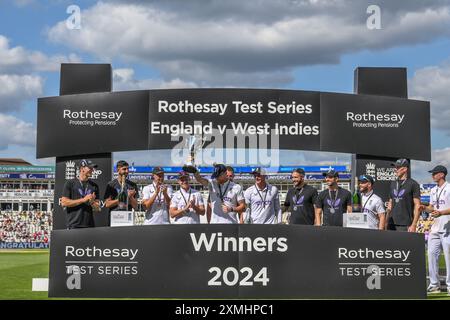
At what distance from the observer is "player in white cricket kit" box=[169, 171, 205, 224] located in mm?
10117

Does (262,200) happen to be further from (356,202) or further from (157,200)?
(157,200)

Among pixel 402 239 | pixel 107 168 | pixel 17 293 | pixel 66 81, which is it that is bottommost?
pixel 17 293

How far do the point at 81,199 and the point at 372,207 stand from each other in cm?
481

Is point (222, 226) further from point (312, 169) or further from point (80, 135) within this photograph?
point (312, 169)

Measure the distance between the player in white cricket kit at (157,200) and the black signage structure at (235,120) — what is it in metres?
0.76

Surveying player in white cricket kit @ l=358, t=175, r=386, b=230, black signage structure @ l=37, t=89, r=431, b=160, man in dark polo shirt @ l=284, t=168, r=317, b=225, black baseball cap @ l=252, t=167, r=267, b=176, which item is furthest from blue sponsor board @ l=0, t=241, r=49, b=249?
player in white cricket kit @ l=358, t=175, r=386, b=230

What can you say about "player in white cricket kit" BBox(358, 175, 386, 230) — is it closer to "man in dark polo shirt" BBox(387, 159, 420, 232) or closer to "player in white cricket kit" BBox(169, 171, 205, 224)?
"man in dark polo shirt" BBox(387, 159, 420, 232)

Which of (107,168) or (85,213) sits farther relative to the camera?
(107,168)

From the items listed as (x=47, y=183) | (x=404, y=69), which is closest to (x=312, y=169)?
(x=47, y=183)

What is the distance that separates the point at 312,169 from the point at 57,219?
8408 cm

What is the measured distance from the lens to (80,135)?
11.0 meters

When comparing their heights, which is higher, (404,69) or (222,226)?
(404,69)
